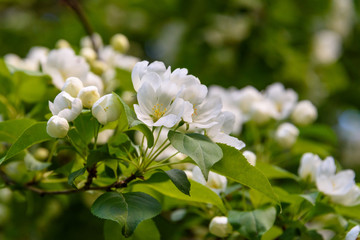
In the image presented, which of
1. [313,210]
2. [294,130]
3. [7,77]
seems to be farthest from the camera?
[294,130]

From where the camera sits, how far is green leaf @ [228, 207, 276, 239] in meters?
1.22

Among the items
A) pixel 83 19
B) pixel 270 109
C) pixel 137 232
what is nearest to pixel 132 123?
pixel 137 232

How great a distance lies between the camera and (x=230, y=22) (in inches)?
119

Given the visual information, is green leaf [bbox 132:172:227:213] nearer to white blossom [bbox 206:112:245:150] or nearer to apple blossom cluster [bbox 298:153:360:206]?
A: white blossom [bbox 206:112:245:150]

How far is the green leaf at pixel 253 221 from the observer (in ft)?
3.99

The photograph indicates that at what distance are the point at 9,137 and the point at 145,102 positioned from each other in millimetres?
429

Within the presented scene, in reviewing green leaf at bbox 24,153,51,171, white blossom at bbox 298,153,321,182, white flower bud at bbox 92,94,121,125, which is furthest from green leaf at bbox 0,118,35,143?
white blossom at bbox 298,153,321,182

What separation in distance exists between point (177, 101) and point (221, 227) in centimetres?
41

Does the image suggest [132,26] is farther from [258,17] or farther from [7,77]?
[7,77]

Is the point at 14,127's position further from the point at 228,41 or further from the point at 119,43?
the point at 228,41

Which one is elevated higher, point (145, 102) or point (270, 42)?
point (145, 102)

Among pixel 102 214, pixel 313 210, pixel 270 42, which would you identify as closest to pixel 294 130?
pixel 313 210

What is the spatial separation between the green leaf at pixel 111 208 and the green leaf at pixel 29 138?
0.21 meters

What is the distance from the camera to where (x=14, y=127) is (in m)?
1.26
